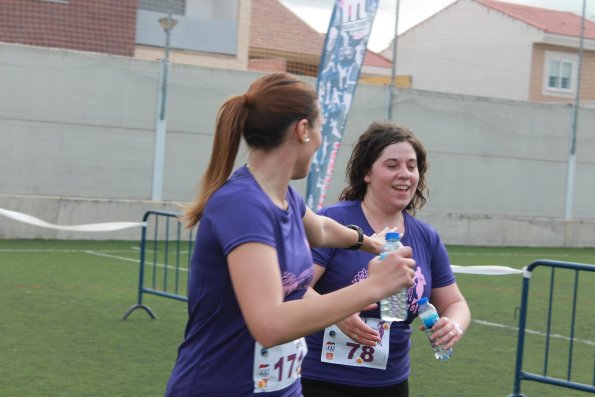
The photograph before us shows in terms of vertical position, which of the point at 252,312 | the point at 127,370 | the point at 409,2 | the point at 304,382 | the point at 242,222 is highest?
the point at 409,2

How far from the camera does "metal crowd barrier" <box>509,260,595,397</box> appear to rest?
233 inches

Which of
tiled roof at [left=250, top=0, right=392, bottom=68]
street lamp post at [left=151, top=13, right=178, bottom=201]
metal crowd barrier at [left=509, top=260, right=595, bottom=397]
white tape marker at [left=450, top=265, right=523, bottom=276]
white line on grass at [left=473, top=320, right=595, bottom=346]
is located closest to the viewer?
metal crowd barrier at [left=509, top=260, right=595, bottom=397]

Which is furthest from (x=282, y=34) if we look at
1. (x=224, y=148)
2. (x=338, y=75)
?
(x=224, y=148)

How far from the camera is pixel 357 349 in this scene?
4.05 meters

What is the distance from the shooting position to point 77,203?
1648 centimetres

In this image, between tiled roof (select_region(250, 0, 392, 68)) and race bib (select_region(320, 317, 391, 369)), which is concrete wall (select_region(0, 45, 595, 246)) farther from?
race bib (select_region(320, 317, 391, 369))

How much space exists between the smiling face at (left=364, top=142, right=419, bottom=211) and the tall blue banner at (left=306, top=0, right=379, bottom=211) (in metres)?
7.19

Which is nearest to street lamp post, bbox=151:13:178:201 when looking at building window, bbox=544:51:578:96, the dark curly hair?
the dark curly hair

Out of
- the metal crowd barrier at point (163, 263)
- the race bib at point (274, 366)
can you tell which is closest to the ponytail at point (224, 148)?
the race bib at point (274, 366)

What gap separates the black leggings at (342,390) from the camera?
4059 millimetres

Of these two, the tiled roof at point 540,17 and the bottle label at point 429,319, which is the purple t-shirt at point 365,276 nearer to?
the bottle label at point 429,319

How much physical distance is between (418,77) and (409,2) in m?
7.73

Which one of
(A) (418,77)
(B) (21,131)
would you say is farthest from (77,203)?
(A) (418,77)

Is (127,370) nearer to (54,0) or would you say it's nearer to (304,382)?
(304,382)
